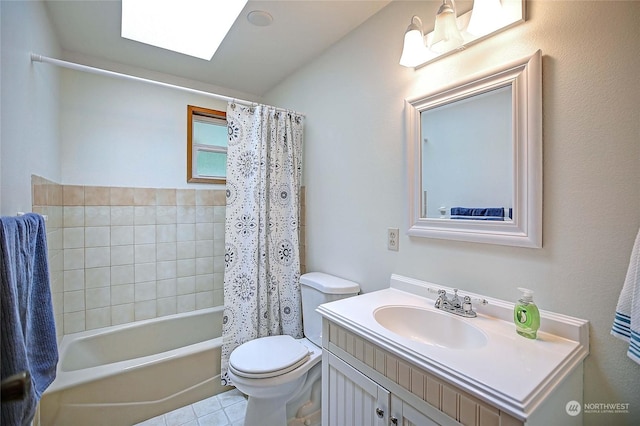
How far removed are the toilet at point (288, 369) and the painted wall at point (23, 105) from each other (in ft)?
4.08

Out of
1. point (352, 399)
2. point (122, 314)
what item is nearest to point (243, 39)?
point (352, 399)

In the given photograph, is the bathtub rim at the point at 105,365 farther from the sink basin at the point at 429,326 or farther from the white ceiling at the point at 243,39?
the white ceiling at the point at 243,39

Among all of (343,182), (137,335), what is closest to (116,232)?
(137,335)

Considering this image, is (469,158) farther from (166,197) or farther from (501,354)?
(166,197)

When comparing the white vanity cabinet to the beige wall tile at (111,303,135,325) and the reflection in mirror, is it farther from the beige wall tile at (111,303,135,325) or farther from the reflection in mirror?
the beige wall tile at (111,303,135,325)

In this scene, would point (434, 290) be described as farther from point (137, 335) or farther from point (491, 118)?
point (137, 335)

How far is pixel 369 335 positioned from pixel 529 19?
1.31 meters

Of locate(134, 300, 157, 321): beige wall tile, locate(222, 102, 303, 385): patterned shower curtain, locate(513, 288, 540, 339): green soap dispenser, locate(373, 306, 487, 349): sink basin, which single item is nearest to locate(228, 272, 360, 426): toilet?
locate(222, 102, 303, 385): patterned shower curtain

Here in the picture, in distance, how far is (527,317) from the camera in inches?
37.0

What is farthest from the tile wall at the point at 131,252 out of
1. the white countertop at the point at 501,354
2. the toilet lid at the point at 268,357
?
the white countertop at the point at 501,354

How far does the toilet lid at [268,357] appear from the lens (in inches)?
56.7

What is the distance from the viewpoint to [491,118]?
1143 millimetres

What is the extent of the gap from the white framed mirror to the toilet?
2.45 feet

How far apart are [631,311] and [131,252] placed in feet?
9.11
